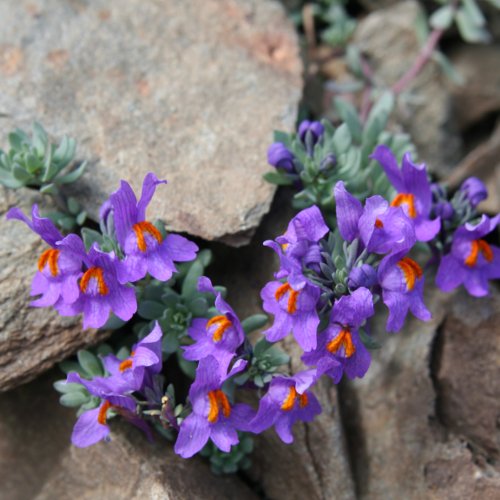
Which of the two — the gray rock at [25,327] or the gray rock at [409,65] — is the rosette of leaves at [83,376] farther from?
the gray rock at [409,65]

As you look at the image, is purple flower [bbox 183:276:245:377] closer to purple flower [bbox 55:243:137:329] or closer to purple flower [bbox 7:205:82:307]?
purple flower [bbox 55:243:137:329]

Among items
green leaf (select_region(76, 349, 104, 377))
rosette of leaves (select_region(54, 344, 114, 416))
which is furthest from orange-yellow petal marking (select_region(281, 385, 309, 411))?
green leaf (select_region(76, 349, 104, 377))

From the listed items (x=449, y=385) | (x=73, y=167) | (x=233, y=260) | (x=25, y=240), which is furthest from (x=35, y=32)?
(x=449, y=385)

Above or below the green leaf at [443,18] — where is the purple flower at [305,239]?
above

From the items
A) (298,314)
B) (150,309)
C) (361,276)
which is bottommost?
(150,309)

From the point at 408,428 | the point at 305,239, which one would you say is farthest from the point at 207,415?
the point at 408,428

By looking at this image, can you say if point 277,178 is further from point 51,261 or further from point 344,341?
point 51,261

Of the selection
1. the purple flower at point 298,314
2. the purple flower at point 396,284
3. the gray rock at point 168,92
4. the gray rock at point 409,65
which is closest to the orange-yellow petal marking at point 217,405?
the purple flower at point 298,314
